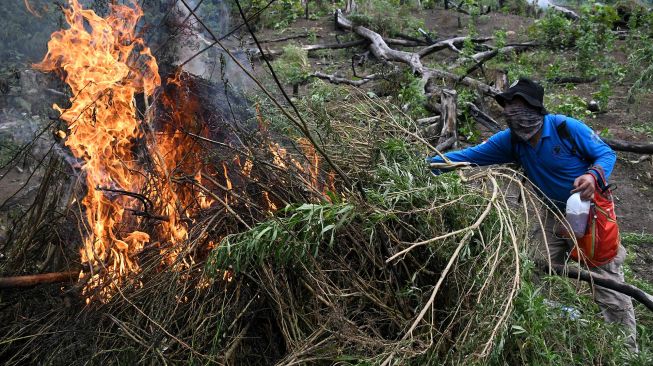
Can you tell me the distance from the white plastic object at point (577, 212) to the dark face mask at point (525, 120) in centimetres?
54

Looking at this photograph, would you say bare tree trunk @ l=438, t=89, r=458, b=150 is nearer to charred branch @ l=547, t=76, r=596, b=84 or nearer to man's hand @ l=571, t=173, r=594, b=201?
charred branch @ l=547, t=76, r=596, b=84

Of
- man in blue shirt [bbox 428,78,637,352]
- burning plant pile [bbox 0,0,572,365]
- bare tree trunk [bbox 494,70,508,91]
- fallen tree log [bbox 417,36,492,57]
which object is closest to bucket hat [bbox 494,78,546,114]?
man in blue shirt [bbox 428,78,637,352]

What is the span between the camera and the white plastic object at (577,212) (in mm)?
3602

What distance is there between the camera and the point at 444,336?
115 inches

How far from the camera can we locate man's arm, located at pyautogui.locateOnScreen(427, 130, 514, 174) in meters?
4.29

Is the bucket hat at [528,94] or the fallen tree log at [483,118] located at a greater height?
the bucket hat at [528,94]

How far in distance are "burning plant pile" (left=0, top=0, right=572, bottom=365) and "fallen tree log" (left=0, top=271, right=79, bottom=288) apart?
0.21 ft

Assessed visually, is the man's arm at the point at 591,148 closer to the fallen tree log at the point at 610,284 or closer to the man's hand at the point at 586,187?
the man's hand at the point at 586,187

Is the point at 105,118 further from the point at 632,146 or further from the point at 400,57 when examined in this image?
the point at 400,57

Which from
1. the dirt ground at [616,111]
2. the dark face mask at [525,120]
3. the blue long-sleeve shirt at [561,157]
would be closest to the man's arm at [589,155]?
the blue long-sleeve shirt at [561,157]

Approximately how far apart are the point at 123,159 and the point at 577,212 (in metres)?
2.98

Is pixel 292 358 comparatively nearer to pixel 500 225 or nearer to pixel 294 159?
pixel 500 225

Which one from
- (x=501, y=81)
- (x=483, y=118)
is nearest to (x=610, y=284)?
(x=483, y=118)

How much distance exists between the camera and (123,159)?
13.0 ft
